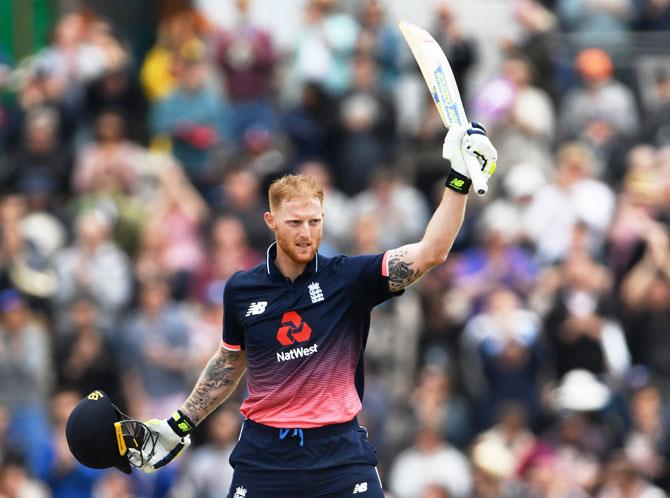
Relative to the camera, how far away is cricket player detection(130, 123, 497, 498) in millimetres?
8844

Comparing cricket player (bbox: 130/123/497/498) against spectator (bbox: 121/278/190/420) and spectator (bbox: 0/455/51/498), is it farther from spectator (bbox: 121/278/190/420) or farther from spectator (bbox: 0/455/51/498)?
spectator (bbox: 121/278/190/420)

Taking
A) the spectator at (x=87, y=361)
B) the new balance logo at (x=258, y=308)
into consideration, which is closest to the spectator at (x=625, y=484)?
the spectator at (x=87, y=361)

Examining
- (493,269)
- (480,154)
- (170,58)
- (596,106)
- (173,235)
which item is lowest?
(480,154)

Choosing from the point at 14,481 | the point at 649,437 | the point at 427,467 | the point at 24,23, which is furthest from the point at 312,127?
the point at 24,23

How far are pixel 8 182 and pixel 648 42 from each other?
7464mm

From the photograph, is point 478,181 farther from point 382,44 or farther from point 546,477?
point 382,44

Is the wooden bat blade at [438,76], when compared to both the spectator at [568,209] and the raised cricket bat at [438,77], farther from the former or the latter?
the spectator at [568,209]

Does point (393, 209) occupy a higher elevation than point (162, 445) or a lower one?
higher

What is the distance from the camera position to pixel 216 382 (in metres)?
9.48

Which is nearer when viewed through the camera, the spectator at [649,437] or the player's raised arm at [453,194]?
the player's raised arm at [453,194]

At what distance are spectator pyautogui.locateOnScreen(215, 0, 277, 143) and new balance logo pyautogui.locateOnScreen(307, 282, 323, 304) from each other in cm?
1054

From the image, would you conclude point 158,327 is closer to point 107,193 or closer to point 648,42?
point 107,193

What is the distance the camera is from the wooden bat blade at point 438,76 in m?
8.94

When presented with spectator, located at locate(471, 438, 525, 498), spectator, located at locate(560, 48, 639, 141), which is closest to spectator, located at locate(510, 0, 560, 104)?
spectator, located at locate(560, 48, 639, 141)
